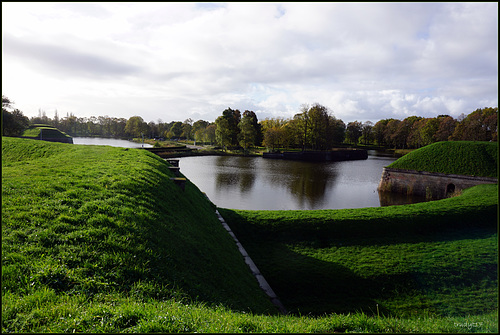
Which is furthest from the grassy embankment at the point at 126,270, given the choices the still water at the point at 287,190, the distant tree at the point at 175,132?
the distant tree at the point at 175,132

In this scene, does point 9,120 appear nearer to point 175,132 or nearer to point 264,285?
point 264,285

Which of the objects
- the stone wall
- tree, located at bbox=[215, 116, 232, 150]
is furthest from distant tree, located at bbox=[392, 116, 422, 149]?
the stone wall

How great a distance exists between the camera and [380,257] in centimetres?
1107

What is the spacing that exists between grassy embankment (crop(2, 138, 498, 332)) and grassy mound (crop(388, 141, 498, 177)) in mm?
25055

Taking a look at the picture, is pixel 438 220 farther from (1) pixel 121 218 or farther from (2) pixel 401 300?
(1) pixel 121 218

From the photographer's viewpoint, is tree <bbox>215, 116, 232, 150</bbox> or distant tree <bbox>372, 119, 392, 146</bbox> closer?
tree <bbox>215, 116, 232, 150</bbox>

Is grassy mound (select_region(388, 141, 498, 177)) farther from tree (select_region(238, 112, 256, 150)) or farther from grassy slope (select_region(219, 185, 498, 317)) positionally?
tree (select_region(238, 112, 256, 150))

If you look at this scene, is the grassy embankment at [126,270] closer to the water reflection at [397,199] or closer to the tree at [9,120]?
the water reflection at [397,199]

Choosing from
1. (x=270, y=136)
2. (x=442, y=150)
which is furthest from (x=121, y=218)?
(x=270, y=136)

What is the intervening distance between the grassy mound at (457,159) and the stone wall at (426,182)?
640 millimetres

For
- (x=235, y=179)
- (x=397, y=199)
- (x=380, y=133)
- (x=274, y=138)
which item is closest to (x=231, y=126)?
(x=274, y=138)

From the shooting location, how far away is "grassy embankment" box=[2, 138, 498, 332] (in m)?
3.71

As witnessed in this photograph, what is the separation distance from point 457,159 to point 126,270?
124 ft

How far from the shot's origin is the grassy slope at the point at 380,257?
28.6 feet
